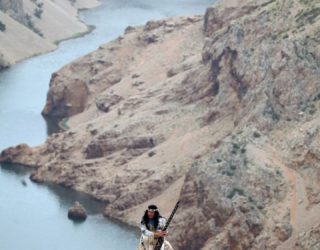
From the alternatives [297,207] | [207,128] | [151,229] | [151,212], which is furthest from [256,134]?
Answer: [151,212]

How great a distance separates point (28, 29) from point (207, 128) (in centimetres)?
9292

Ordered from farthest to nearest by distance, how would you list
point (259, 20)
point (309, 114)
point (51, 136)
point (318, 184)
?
point (51, 136) → point (259, 20) → point (309, 114) → point (318, 184)

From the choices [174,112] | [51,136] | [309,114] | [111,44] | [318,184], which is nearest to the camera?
[318,184]

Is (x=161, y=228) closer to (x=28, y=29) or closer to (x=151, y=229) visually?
(x=151, y=229)

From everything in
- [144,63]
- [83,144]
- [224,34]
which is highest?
[144,63]

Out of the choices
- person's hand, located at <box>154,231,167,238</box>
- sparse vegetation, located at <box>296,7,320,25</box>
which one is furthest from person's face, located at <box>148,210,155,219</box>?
sparse vegetation, located at <box>296,7,320,25</box>

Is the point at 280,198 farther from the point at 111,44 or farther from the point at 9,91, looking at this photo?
the point at 9,91

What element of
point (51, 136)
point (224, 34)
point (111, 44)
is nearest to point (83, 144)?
point (51, 136)

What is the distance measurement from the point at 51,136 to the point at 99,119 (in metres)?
4.81

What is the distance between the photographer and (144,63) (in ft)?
390

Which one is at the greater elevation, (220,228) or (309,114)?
(309,114)

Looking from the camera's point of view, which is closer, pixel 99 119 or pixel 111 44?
pixel 99 119

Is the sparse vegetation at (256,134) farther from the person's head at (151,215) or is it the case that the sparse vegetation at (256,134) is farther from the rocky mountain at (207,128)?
the person's head at (151,215)

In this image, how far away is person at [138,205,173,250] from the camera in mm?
21078
